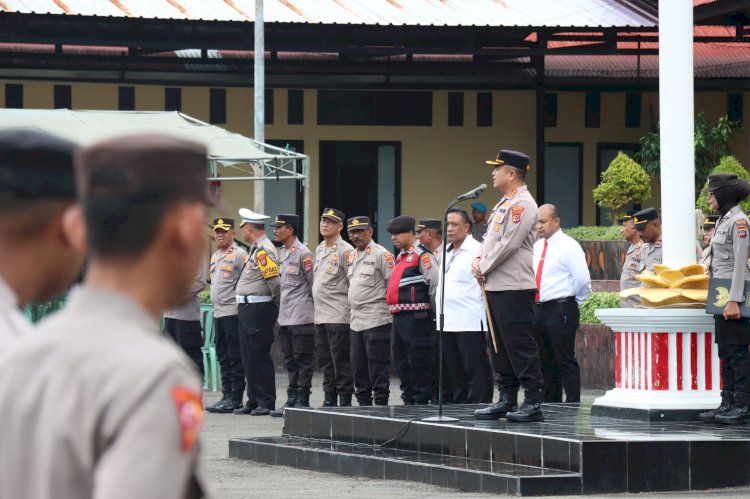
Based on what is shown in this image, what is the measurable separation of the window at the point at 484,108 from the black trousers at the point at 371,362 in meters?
13.1

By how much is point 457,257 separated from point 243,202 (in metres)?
13.3

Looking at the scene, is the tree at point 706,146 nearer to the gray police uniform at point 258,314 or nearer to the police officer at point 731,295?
the gray police uniform at point 258,314

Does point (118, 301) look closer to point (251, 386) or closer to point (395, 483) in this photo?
point (395, 483)

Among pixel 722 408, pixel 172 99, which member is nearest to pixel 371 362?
pixel 722 408

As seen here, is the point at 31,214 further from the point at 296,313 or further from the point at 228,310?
the point at 228,310

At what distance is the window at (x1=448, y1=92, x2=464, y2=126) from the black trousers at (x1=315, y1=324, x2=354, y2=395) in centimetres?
1255

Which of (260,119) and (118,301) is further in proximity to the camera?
(260,119)

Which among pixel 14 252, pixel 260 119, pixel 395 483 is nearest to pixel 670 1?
pixel 395 483

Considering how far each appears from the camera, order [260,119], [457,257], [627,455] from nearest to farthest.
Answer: [627,455] → [457,257] → [260,119]

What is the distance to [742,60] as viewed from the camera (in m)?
25.6

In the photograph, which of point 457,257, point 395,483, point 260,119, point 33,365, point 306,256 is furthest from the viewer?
point 260,119

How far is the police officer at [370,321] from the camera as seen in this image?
557 inches

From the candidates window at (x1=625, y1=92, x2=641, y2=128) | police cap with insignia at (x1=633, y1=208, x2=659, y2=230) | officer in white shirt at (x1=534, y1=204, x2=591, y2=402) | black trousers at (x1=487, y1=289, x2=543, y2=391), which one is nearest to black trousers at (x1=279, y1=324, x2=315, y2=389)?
officer in white shirt at (x1=534, y1=204, x2=591, y2=402)

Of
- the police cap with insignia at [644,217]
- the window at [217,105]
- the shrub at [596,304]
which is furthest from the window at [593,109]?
the police cap with insignia at [644,217]
